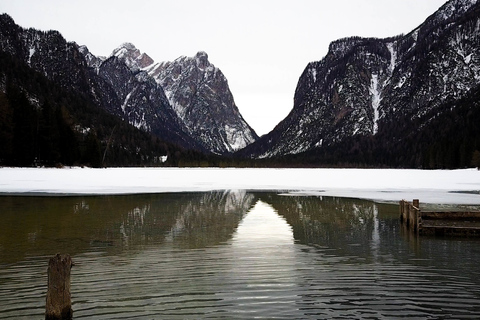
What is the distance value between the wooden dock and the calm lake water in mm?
969

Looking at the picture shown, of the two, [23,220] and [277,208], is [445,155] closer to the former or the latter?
[277,208]

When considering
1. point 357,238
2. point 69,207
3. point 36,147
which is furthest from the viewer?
point 36,147

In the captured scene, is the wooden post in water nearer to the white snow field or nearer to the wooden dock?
the wooden dock

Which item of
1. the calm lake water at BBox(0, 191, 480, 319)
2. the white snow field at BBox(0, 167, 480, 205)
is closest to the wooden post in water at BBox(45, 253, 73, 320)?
the calm lake water at BBox(0, 191, 480, 319)

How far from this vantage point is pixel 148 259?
1433cm

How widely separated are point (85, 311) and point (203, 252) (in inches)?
265

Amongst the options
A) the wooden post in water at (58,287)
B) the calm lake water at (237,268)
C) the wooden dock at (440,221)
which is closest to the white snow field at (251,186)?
the wooden dock at (440,221)

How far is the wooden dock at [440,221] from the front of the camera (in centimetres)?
2027

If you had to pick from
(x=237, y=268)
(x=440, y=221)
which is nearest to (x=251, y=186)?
(x=440, y=221)

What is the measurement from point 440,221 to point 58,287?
21172 millimetres

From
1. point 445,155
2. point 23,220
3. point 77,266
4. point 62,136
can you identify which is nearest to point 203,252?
point 77,266

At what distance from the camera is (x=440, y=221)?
23.8 m

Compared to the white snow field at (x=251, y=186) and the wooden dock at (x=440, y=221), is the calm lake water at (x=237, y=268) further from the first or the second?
the white snow field at (x=251, y=186)

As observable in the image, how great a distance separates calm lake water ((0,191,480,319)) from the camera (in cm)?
948
